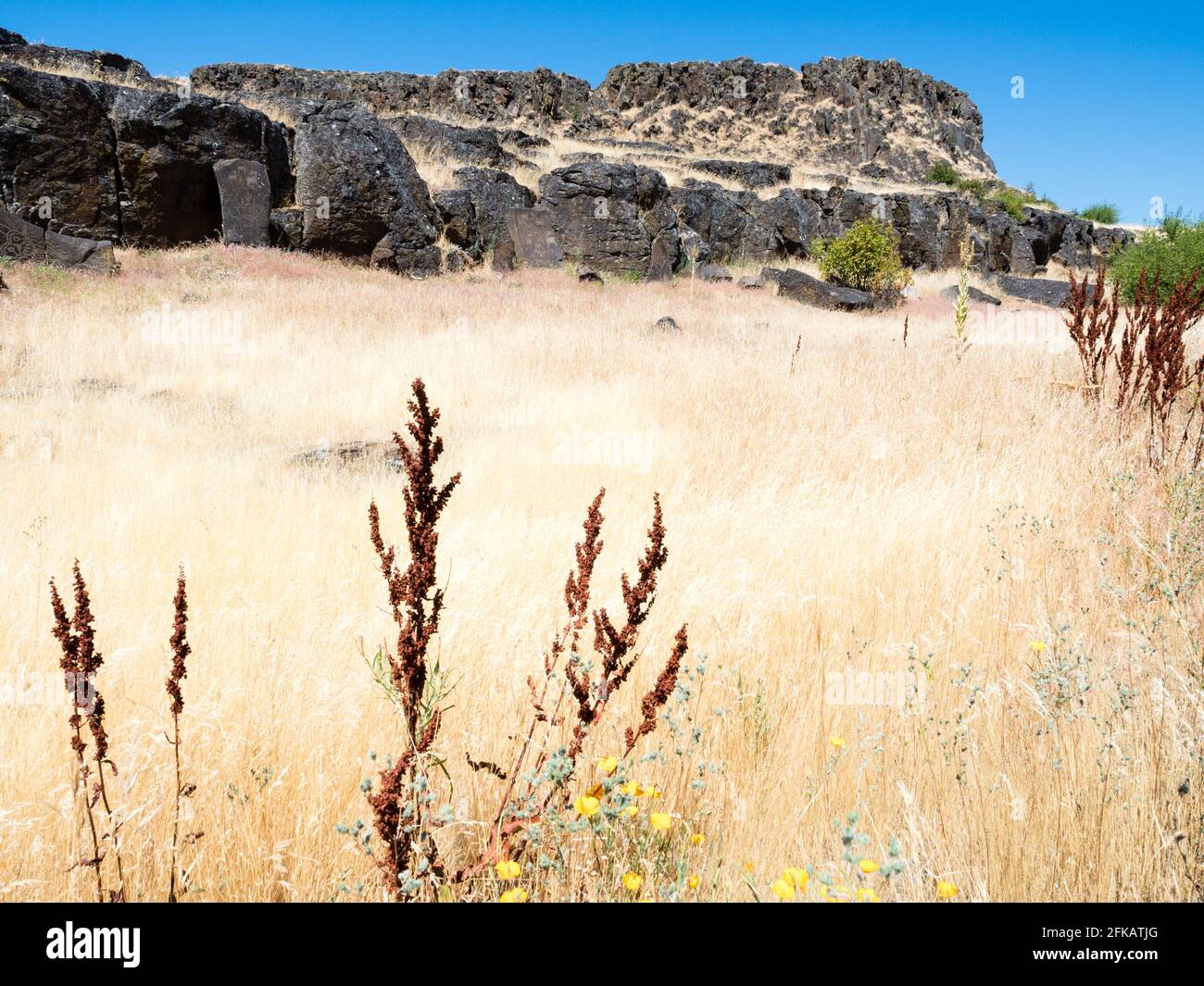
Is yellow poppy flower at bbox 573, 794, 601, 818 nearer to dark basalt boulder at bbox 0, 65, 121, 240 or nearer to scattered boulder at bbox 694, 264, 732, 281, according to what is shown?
dark basalt boulder at bbox 0, 65, 121, 240

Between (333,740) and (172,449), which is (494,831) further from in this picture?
(172,449)

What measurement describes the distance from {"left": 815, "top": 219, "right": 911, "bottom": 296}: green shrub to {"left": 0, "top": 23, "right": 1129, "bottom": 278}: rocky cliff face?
8.73 ft

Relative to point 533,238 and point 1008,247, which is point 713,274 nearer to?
point 533,238

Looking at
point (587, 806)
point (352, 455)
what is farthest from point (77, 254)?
point (587, 806)

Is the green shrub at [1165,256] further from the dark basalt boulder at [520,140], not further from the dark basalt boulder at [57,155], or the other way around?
the dark basalt boulder at [520,140]

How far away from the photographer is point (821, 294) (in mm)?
22625

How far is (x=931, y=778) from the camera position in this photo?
85.0 inches

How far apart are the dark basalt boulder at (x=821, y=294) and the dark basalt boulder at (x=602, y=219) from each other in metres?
4.18

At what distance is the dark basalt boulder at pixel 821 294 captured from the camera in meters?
22.3

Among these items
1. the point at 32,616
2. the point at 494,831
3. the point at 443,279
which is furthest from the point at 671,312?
the point at 494,831

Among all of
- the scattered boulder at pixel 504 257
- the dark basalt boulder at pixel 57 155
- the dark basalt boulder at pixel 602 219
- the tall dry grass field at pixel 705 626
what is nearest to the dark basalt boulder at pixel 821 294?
the dark basalt boulder at pixel 602 219

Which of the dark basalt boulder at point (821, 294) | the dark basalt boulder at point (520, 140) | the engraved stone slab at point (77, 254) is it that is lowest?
the engraved stone slab at point (77, 254)

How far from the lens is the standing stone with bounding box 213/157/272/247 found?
1945 centimetres

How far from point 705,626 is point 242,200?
21033 mm
